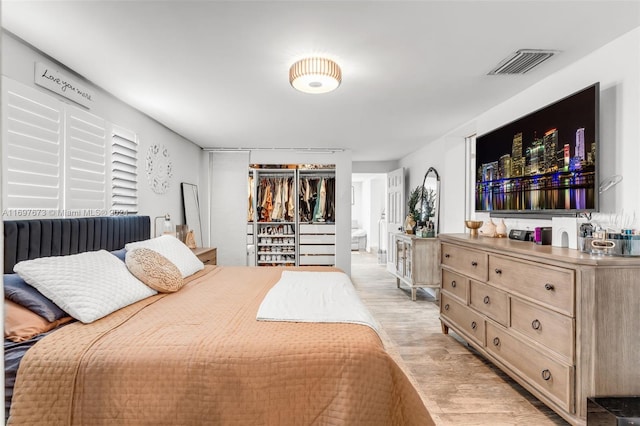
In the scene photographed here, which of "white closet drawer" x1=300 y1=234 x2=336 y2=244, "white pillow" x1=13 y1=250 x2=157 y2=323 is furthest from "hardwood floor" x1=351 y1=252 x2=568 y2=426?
"white pillow" x1=13 y1=250 x2=157 y2=323

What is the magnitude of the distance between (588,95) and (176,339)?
2.72m

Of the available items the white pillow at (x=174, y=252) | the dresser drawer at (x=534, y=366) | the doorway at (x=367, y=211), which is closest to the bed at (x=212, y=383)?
the dresser drawer at (x=534, y=366)

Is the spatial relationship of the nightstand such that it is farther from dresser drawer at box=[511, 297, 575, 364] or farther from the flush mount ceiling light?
dresser drawer at box=[511, 297, 575, 364]

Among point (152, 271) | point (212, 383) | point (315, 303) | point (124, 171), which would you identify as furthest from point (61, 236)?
point (315, 303)

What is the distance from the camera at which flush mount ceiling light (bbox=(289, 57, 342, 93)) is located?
2.35 metres

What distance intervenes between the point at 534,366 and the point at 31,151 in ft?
11.0

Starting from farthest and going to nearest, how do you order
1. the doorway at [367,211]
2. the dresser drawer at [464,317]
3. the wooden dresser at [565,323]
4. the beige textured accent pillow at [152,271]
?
the doorway at [367,211]
the dresser drawer at [464,317]
the beige textured accent pillow at [152,271]
the wooden dresser at [565,323]

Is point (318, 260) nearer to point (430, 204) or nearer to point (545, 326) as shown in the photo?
point (430, 204)

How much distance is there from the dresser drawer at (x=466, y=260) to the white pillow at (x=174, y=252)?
2.25 metres

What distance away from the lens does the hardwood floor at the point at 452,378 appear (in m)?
2.09

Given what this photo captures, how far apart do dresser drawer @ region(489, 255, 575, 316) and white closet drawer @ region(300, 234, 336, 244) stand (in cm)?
329

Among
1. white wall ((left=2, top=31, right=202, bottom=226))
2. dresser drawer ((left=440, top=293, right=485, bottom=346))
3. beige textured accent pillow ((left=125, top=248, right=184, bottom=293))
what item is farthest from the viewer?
dresser drawer ((left=440, top=293, right=485, bottom=346))

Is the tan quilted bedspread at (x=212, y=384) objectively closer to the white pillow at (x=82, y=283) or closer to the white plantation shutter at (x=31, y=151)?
the white pillow at (x=82, y=283)

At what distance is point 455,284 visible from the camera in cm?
307
